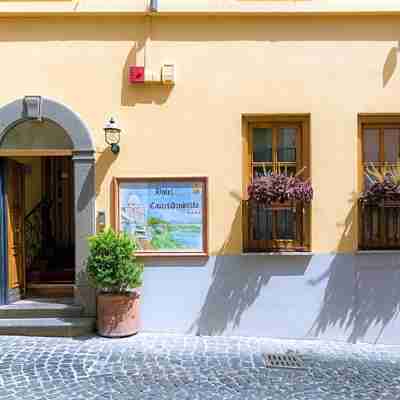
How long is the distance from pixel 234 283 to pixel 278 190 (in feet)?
4.79

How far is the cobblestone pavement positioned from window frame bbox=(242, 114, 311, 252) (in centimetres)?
138

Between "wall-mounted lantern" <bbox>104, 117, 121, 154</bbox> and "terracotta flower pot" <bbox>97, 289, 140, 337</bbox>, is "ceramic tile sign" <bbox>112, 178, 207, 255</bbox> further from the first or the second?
"terracotta flower pot" <bbox>97, 289, 140, 337</bbox>

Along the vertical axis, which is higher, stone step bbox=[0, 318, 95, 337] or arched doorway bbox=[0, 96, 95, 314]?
arched doorway bbox=[0, 96, 95, 314]

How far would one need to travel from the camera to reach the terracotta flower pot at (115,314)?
5621 millimetres

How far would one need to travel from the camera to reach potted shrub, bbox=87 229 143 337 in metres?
5.48

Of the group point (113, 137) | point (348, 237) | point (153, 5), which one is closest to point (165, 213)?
point (113, 137)


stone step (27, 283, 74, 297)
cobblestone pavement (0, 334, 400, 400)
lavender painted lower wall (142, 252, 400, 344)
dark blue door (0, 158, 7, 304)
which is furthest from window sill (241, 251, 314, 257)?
dark blue door (0, 158, 7, 304)

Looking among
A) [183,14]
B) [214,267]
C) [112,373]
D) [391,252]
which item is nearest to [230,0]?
[183,14]

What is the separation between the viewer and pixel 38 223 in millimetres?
8250

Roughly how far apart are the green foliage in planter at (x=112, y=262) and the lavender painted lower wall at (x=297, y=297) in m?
0.70

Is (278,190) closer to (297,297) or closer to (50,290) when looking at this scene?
(297,297)

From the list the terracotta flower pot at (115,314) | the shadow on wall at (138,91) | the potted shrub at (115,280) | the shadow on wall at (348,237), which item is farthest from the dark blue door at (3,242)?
the shadow on wall at (348,237)

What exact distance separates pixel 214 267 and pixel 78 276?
1.93 meters

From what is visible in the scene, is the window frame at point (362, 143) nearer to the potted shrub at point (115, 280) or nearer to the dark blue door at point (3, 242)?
the potted shrub at point (115, 280)
